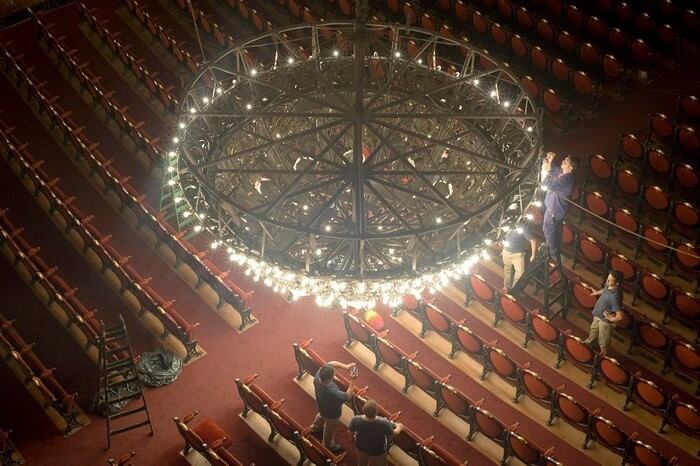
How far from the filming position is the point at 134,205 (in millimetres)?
11836

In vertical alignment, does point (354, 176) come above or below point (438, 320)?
below

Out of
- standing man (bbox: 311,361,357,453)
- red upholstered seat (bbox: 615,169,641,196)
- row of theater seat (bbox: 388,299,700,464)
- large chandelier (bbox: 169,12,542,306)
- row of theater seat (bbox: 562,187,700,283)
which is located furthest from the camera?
red upholstered seat (bbox: 615,169,641,196)

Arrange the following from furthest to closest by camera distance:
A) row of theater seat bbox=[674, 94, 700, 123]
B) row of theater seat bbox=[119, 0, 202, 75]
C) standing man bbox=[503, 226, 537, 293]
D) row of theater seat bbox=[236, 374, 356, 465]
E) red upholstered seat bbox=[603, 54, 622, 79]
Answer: row of theater seat bbox=[119, 0, 202, 75] → red upholstered seat bbox=[603, 54, 622, 79] → row of theater seat bbox=[674, 94, 700, 123] → standing man bbox=[503, 226, 537, 293] → row of theater seat bbox=[236, 374, 356, 465]

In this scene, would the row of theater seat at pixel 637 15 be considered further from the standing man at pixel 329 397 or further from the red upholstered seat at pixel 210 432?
the red upholstered seat at pixel 210 432

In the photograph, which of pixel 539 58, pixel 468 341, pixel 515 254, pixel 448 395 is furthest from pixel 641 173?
pixel 448 395

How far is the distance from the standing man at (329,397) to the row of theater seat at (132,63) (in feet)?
16.0

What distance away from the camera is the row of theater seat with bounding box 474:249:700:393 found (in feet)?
32.2

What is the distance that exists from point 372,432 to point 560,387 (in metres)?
2.16

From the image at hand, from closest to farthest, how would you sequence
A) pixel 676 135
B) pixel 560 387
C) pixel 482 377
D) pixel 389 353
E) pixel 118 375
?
pixel 560 387
pixel 389 353
pixel 118 375
pixel 482 377
pixel 676 135

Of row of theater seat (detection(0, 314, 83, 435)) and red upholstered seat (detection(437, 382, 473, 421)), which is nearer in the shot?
red upholstered seat (detection(437, 382, 473, 421))

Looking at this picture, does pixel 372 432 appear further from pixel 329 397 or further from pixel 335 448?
pixel 335 448

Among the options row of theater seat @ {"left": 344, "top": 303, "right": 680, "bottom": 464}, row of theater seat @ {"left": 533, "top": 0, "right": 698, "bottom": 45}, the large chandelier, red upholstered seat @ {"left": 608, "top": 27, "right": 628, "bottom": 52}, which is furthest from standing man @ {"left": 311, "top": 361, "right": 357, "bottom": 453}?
row of theater seat @ {"left": 533, "top": 0, "right": 698, "bottom": 45}

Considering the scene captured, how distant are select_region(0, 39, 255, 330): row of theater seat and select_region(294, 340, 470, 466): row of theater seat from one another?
3.43 feet

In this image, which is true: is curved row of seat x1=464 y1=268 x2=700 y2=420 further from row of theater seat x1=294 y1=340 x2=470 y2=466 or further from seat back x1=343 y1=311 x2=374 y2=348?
row of theater seat x1=294 y1=340 x2=470 y2=466
